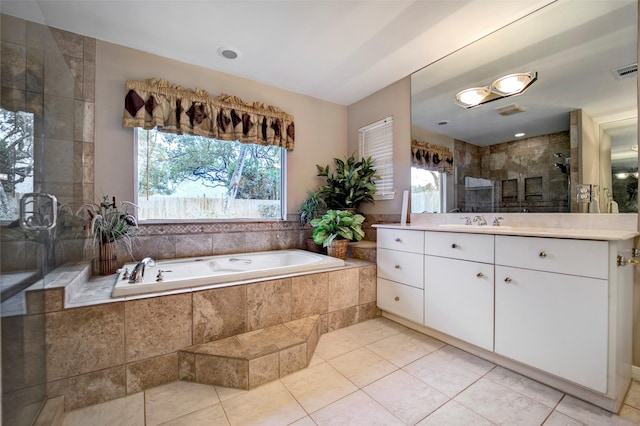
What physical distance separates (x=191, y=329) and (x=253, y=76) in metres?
2.58

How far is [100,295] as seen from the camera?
1532 mm

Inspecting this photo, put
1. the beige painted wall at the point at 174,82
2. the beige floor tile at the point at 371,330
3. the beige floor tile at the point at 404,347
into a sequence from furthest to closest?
the beige painted wall at the point at 174,82
the beige floor tile at the point at 371,330
the beige floor tile at the point at 404,347

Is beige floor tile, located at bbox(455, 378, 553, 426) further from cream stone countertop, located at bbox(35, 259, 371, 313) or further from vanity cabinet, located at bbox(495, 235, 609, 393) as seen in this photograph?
cream stone countertop, located at bbox(35, 259, 371, 313)

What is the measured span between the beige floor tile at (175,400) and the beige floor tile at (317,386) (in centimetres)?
45

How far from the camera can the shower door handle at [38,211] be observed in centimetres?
133

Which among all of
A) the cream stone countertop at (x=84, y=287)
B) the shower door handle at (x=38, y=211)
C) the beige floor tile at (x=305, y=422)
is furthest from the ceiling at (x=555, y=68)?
the shower door handle at (x=38, y=211)

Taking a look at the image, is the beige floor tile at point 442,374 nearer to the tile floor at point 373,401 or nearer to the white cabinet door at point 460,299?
the tile floor at point 373,401

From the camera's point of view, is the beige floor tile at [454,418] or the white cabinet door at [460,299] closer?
the beige floor tile at [454,418]

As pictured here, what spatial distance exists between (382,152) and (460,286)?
1.86 meters

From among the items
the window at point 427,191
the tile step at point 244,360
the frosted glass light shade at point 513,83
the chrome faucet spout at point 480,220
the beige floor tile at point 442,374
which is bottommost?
the beige floor tile at point 442,374

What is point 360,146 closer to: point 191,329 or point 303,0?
point 303,0

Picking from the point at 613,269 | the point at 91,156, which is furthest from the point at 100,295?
the point at 613,269

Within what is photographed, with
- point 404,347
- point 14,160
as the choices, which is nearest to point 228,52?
point 14,160

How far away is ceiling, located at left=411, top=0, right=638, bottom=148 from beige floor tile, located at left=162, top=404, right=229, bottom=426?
2731 mm
